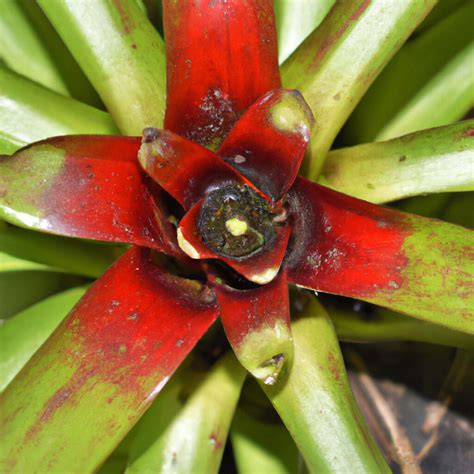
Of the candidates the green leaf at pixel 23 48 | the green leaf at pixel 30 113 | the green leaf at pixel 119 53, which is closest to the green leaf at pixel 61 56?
the green leaf at pixel 23 48

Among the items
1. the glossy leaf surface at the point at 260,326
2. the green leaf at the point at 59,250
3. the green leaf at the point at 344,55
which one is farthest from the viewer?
the green leaf at the point at 59,250

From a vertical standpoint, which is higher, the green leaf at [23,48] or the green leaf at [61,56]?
the green leaf at [61,56]

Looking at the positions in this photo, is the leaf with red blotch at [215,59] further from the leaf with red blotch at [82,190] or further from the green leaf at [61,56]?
the green leaf at [61,56]

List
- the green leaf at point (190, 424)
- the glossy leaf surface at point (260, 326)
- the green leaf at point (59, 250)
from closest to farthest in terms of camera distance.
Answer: the glossy leaf surface at point (260, 326) < the green leaf at point (190, 424) < the green leaf at point (59, 250)

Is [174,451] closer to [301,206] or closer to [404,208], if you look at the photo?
[301,206]

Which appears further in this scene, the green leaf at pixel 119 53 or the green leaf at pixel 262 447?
the green leaf at pixel 262 447

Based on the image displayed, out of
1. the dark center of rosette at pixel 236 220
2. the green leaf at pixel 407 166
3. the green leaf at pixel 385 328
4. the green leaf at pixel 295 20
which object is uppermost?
the green leaf at pixel 295 20
